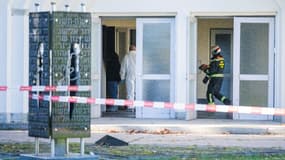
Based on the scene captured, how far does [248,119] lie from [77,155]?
31.5 feet

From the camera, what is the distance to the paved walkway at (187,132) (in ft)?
61.6

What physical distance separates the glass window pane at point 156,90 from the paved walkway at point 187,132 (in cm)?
80

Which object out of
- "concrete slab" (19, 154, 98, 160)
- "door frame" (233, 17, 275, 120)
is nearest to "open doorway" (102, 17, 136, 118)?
"door frame" (233, 17, 275, 120)

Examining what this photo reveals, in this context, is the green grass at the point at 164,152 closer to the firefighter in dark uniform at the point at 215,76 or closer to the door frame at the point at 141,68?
the door frame at the point at 141,68

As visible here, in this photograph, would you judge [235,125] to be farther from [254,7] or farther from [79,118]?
[79,118]

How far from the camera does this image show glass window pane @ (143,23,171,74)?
76.8 feet

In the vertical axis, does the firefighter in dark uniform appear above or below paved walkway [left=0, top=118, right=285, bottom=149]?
above

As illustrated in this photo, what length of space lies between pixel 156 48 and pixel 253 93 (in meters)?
2.77

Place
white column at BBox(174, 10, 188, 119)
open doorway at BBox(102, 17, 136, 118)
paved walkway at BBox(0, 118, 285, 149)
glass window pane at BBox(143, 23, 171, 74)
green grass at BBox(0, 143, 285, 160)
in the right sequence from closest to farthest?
green grass at BBox(0, 143, 285, 160), paved walkway at BBox(0, 118, 285, 149), white column at BBox(174, 10, 188, 119), glass window pane at BBox(143, 23, 171, 74), open doorway at BBox(102, 17, 136, 118)

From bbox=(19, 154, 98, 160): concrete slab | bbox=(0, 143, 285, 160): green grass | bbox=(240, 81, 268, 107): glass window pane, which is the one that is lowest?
bbox=(0, 143, 285, 160): green grass

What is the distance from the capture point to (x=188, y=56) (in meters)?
23.0

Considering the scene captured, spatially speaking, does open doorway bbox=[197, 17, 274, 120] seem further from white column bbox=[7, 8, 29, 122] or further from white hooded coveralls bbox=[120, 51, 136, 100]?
white column bbox=[7, 8, 29, 122]

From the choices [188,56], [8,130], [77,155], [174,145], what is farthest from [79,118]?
[188,56]

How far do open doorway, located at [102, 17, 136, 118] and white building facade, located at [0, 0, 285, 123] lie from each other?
0.88 m
